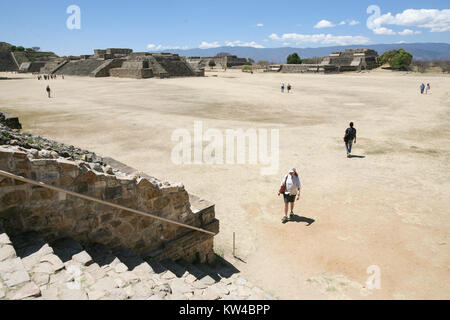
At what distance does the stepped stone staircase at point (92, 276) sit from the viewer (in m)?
3.34

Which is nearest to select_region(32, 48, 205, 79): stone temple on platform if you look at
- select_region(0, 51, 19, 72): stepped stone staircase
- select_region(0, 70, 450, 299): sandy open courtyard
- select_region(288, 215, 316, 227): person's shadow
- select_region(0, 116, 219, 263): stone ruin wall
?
select_region(0, 51, 19, 72): stepped stone staircase

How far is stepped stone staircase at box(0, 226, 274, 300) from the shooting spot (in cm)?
334

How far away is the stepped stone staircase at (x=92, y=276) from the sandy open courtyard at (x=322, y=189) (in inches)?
39.3

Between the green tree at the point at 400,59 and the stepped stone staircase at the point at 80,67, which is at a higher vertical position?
the green tree at the point at 400,59

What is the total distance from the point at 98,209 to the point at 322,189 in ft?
21.3

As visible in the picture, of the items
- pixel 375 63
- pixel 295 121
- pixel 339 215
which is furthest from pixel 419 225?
pixel 375 63

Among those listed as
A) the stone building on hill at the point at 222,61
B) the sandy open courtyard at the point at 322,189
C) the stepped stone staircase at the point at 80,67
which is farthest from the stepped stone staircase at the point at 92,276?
the stone building on hill at the point at 222,61

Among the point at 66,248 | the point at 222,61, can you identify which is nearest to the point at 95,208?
the point at 66,248

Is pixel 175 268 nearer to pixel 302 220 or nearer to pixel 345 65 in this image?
pixel 302 220

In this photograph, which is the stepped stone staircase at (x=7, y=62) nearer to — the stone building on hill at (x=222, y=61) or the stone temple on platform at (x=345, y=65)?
the stone building on hill at (x=222, y=61)

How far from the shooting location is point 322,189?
913 cm

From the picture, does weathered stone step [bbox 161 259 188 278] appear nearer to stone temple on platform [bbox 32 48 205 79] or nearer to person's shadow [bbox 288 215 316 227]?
person's shadow [bbox 288 215 316 227]

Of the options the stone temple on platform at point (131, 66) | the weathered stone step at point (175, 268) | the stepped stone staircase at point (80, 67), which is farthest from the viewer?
the stepped stone staircase at point (80, 67)

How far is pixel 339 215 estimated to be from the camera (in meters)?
7.63
